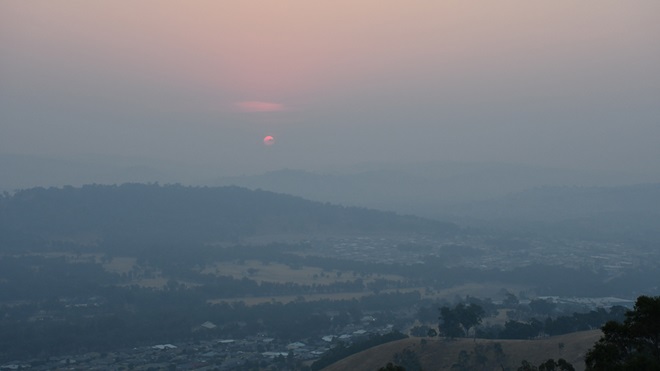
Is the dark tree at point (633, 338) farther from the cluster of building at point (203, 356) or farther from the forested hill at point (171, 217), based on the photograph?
the forested hill at point (171, 217)

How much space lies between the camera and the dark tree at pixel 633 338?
1903cm

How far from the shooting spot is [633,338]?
1942 centimetres

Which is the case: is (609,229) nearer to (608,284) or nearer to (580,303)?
(608,284)

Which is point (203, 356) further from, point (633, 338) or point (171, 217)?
point (171, 217)

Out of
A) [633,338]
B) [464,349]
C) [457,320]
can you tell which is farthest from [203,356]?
[633,338]

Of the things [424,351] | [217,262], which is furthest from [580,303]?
[217,262]

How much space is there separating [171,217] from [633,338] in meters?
103

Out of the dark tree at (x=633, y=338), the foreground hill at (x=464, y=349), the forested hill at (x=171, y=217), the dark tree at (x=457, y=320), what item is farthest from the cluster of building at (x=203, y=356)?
the forested hill at (x=171, y=217)

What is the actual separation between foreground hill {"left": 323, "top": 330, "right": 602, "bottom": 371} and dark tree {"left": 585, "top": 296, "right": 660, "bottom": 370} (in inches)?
527

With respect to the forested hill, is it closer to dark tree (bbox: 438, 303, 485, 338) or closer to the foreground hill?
the foreground hill

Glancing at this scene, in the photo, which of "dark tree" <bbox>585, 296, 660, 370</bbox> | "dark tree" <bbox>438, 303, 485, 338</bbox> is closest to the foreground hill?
"dark tree" <bbox>438, 303, 485, 338</bbox>

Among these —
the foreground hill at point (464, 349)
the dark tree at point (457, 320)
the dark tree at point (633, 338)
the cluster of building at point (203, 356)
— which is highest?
the dark tree at point (633, 338)

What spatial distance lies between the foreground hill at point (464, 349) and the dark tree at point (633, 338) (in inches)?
527

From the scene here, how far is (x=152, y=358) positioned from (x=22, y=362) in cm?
779
